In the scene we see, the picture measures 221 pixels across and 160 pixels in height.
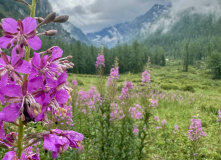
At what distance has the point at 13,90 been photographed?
1040 mm

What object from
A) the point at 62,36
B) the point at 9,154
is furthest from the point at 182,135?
the point at 62,36

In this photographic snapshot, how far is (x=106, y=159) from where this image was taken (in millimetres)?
4590

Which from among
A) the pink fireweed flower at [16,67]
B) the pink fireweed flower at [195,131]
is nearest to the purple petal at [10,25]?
the pink fireweed flower at [16,67]

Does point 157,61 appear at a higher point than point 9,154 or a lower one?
higher

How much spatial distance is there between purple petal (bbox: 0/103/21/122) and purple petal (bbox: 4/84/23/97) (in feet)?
0.19

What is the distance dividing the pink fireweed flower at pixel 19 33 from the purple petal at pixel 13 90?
0.81ft

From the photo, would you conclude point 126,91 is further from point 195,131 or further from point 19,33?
point 19,33

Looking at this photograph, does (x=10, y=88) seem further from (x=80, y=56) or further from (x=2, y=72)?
(x=80, y=56)

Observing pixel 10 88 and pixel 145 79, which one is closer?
pixel 10 88

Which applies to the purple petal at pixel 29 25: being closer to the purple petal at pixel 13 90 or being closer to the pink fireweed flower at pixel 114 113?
the purple petal at pixel 13 90

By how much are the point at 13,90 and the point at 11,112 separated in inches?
5.0

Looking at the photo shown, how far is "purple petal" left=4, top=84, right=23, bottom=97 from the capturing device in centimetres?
103

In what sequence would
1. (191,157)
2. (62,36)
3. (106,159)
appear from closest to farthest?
(106,159) < (191,157) < (62,36)

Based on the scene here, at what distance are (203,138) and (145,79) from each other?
4.41 meters
